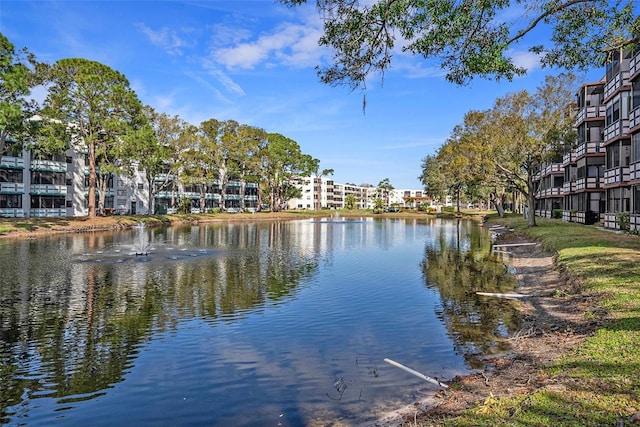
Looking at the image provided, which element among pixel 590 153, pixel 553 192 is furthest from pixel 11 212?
pixel 553 192

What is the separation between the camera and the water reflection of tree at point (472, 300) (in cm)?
1241

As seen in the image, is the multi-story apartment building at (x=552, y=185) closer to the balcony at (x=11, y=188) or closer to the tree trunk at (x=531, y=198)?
the tree trunk at (x=531, y=198)

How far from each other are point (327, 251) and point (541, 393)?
2941cm

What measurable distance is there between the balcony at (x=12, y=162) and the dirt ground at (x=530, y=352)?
69.8 m

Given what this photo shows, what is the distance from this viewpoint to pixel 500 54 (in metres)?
11.8

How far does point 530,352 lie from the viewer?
422 inches

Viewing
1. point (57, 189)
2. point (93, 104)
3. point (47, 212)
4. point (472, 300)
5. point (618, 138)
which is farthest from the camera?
point (57, 189)

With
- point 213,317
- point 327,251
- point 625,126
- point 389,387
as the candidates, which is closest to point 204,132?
point 327,251

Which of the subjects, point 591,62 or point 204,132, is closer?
point 591,62

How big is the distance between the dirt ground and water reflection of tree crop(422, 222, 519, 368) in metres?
0.56

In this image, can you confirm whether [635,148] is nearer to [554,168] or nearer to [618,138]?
[618,138]

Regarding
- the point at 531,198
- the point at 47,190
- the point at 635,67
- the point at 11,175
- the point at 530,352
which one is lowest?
the point at 530,352

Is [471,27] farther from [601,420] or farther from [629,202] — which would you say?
[629,202]

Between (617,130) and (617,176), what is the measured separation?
395 centimetres
